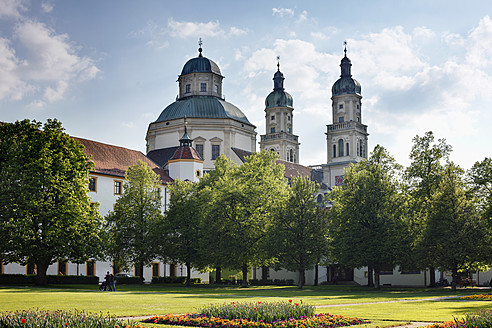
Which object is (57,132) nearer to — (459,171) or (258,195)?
(258,195)

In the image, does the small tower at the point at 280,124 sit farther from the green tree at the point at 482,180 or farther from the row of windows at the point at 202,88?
the green tree at the point at 482,180

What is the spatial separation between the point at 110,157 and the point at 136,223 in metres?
16.3

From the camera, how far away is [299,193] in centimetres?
5109

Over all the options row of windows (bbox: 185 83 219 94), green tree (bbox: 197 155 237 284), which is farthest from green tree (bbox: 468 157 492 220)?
row of windows (bbox: 185 83 219 94)

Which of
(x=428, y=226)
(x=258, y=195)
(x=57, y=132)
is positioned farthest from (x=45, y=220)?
(x=428, y=226)

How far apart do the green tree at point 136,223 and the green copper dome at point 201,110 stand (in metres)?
28.8

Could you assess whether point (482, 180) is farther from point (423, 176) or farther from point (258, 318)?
point (258, 318)

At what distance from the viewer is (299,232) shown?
163 feet

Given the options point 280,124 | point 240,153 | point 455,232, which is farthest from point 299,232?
point 280,124

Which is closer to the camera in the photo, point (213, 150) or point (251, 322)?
point (251, 322)

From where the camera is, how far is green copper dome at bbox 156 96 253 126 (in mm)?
88000

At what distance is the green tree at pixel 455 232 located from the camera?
44.6 metres

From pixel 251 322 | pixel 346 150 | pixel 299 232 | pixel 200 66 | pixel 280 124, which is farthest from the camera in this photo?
pixel 280 124

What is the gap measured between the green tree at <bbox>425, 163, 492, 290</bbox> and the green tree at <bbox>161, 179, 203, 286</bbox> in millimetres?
21849
